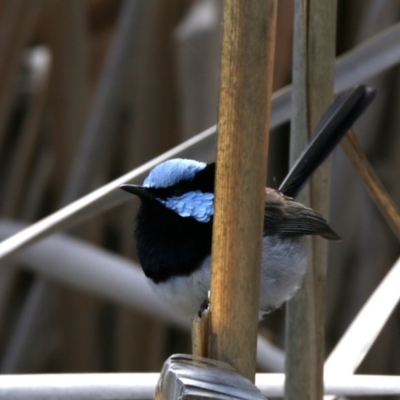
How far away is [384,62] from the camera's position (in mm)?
1442

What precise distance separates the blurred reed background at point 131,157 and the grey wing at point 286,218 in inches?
23.8

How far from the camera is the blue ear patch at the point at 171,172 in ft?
4.88

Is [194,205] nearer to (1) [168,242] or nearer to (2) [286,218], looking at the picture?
(1) [168,242]

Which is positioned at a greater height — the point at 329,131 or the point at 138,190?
the point at 329,131

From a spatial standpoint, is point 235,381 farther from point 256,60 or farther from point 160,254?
point 160,254

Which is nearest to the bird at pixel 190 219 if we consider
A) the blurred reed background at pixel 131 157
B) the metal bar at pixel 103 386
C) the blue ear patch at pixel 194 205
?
the blue ear patch at pixel 194 205

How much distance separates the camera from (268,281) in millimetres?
1604

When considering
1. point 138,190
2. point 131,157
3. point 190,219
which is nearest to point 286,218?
point 190,219

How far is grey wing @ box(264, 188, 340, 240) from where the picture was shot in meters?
1.58

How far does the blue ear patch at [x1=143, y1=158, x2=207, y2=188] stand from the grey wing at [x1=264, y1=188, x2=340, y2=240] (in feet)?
0.64

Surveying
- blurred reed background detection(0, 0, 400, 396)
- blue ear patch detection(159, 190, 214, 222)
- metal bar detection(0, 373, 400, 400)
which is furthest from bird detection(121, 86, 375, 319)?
blurred reed background detection(0, 0, 400, 396)

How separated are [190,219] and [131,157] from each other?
35.3 inches

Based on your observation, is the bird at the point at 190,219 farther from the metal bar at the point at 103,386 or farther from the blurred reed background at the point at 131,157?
the blurred reed background at the point at 131,157

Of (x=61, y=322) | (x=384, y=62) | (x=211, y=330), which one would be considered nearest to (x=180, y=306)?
(x=211, y=330)
